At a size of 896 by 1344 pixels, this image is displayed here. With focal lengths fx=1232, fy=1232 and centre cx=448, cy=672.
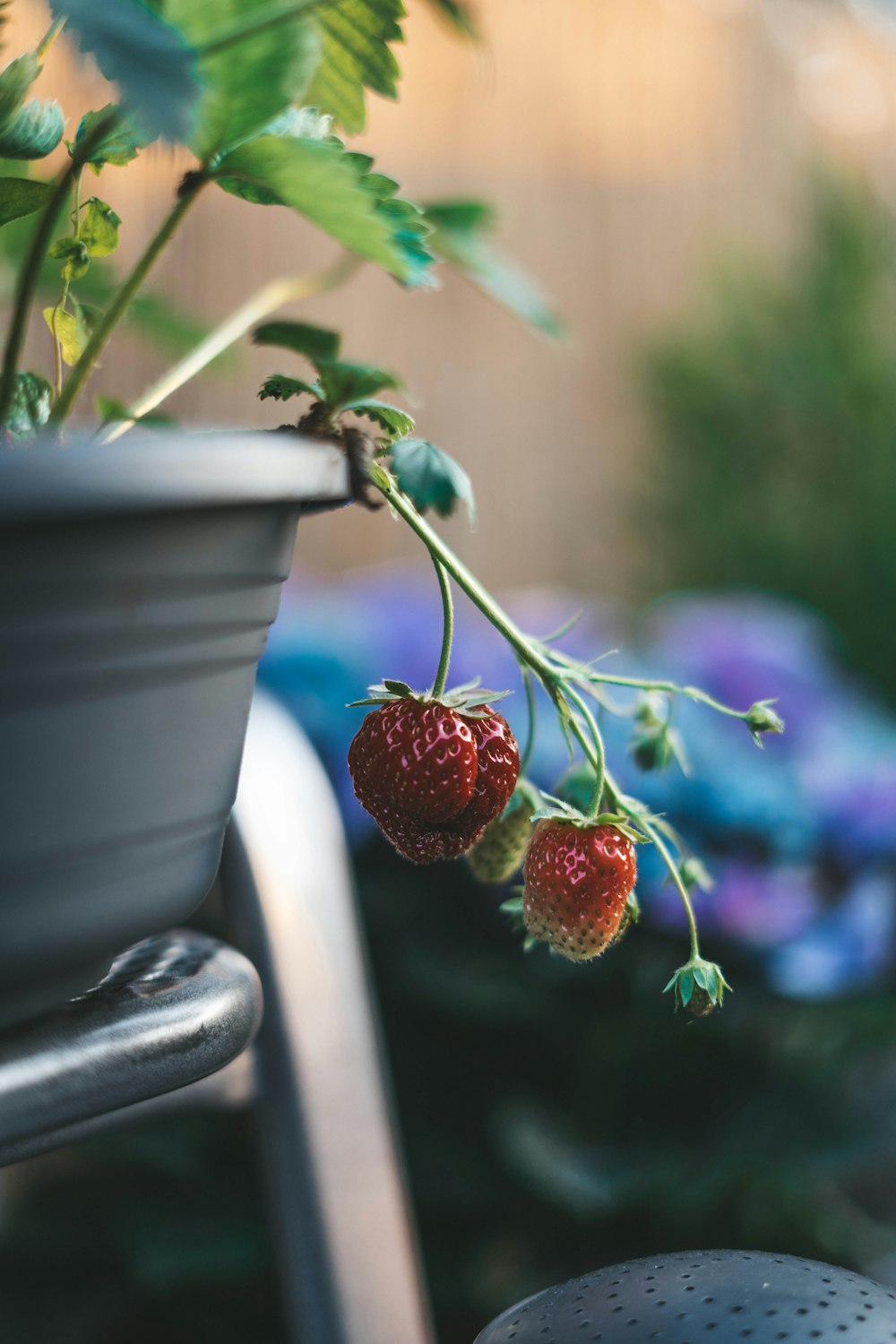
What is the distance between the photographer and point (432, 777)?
1.07 ft

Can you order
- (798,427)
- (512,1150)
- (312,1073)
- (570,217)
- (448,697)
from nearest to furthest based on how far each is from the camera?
(448,697)
(312,1073)
(512,1150)
(798,427)
(570,217)

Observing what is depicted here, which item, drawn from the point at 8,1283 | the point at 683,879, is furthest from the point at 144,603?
the point at 8,1283

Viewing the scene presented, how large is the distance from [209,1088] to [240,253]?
7.83 ft

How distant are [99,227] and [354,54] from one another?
0.28ft

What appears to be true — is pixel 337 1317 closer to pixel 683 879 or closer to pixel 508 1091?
pixel 683 879

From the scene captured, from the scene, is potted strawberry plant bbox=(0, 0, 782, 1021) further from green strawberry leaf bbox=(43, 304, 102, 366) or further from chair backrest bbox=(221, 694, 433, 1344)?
chair backrest bbox=(221, 694, 433, 1344)

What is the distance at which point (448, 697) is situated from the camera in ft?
1.15

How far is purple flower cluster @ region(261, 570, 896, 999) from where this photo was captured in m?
1.14

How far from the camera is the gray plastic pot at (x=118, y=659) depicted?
0.26 metres

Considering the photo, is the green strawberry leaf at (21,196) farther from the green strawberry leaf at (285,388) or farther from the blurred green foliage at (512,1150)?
the blurred green foliage at (512,1150)

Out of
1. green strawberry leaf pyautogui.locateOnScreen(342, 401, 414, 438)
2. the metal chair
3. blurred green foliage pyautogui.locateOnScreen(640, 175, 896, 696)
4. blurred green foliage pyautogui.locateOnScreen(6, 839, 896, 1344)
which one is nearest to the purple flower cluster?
blurred green foliage pyautogui.locateOnScreen(6, 839, 896, 1344)

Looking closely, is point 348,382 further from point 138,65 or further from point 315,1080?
point 315,1080

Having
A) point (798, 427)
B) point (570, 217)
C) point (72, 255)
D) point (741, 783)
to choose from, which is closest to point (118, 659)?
point (72, 255)

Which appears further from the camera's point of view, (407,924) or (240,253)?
(240,253)
